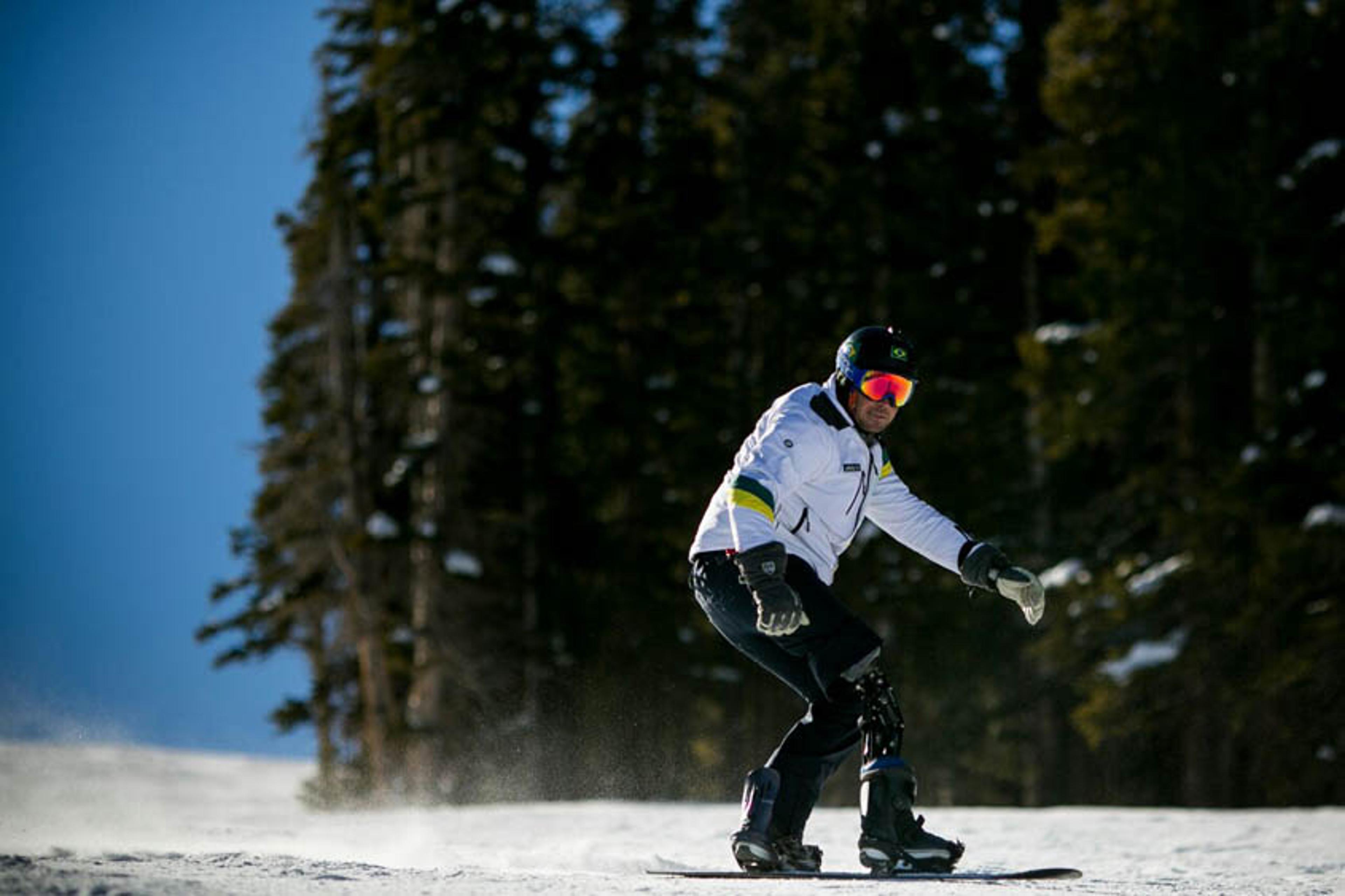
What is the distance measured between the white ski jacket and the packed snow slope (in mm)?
1422

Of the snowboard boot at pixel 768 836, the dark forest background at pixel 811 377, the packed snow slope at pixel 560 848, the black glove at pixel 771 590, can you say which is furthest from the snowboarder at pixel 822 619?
the dark forest background at pixel 811 377

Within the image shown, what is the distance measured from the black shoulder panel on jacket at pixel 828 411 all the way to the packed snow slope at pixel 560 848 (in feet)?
6.15

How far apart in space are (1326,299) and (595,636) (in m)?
10.7

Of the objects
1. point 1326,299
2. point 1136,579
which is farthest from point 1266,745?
point 1326,299

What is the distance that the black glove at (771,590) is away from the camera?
6422 mm

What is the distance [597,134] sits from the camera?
24516 millimetres

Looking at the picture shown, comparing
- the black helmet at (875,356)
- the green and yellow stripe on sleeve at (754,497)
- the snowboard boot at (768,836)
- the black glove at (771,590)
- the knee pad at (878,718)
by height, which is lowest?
the snowboard boot at (768,836)

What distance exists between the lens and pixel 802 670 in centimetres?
692

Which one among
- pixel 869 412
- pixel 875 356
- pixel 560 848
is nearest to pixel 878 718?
pixel 869 412

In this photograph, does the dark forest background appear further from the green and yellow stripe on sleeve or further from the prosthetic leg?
the green and yellow stripe on sleeve

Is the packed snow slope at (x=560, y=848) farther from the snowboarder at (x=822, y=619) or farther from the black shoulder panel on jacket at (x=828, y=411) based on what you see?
the black shoulder panel on jacket at (x=828, y=411)

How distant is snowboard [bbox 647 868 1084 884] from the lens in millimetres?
6617

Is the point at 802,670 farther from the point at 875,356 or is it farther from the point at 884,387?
the point at 875,356

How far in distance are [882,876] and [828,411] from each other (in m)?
1.92
